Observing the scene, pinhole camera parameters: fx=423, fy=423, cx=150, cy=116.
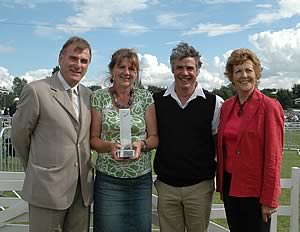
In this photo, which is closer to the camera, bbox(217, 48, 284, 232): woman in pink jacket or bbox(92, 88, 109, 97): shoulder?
bbox(217, 48, 284, 232): woman in pink jacket

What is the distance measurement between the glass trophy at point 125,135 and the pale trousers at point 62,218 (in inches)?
20.7

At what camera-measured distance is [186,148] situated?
3740 mm

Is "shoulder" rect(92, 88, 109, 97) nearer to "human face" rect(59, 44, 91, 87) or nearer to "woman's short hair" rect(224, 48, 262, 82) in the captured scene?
"human face" rect(59, 44, 91, 87)

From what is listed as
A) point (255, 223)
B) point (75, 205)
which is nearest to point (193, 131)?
point (255, 223)

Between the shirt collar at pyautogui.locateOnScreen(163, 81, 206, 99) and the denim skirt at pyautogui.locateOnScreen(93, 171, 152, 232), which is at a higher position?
the shirt collar at pyautogui.locateOnScreen(163, 81, 206, 99)

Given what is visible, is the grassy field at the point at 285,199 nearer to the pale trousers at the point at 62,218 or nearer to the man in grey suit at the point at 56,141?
the pale trousers at the point at 62,218

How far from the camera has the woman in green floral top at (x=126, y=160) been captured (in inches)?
140

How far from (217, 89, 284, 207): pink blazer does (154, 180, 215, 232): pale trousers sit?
34cm

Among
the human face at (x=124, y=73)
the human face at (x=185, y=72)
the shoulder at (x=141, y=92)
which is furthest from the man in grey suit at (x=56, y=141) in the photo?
the human face at (x=185, y=72)

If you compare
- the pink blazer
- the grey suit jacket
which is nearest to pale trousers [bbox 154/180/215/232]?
the pink blazer

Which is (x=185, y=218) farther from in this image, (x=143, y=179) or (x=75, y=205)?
(x=75, y=205)

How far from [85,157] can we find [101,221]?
0.61 meters

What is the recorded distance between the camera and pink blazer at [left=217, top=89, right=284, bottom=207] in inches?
132

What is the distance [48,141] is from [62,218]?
26.0 inches
